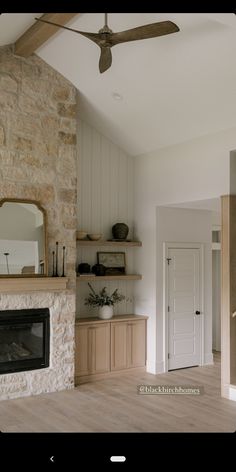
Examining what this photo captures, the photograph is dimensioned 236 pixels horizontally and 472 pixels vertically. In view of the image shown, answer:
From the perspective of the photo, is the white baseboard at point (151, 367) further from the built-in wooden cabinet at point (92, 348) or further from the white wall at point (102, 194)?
the white wall at point (102, 194)

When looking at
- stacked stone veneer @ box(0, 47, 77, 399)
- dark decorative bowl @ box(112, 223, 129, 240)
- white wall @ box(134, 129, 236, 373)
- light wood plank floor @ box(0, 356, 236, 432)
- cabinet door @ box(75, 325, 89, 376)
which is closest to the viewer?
light wood plank floor @ box(0, 356, 236, 432)

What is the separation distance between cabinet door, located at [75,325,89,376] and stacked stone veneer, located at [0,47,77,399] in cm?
33

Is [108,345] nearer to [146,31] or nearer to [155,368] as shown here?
[155,368]

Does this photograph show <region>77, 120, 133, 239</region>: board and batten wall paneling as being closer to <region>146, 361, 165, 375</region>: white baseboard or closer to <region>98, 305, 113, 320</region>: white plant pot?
<region>98, 305, 113, 320</region>: white plant pot

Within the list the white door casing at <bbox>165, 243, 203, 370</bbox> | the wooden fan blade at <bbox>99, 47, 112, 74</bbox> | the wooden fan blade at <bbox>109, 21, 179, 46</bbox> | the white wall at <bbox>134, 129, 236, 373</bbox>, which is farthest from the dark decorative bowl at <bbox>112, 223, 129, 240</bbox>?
the wooden fan blade at <bbox>109, 21, 179, 46</bbox>

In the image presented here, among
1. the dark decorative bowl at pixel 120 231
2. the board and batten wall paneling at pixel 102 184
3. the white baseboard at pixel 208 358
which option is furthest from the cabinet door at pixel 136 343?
the board and batten wall paneling at pixel 102 184

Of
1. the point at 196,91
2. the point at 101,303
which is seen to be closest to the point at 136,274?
the point at 101,303

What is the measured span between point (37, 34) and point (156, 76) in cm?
141

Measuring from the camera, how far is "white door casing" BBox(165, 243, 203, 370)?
22.9 ft

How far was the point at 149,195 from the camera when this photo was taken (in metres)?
7.00

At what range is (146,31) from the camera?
3678 mm

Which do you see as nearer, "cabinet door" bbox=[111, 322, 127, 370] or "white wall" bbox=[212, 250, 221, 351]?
"cabinet door" bbox=[111, 322, 127, 370]

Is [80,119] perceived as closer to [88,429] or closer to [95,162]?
[95,162]
